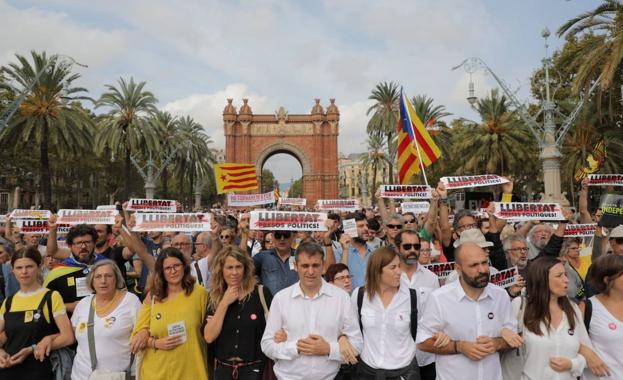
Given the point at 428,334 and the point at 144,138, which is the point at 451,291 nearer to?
the point at 428,334

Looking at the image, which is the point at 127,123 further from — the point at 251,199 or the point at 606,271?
the point at 606,271

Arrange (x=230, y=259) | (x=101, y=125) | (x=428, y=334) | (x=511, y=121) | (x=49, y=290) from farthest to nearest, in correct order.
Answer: (x=511, y=121) → (x=101, y=125) → (x=49, y=290) → (x=230, y=259) → (x=428, y=334)

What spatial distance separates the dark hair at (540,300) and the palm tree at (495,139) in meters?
27.5

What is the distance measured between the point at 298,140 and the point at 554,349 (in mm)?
52543

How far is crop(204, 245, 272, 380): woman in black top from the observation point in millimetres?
3754

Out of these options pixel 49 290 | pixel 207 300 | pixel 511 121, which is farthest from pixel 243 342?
pixel 511 121

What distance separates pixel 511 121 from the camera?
1182 inches

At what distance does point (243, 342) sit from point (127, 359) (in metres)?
1.06

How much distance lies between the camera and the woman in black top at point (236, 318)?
3.75 meters

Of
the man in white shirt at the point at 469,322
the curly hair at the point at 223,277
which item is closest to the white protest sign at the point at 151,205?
the curly hair at the point at 223,277

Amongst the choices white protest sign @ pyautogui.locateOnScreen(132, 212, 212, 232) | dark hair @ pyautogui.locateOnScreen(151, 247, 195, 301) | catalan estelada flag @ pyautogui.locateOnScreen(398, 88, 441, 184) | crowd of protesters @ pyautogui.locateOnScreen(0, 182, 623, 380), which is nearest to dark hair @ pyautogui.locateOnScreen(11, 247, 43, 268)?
crowd of protesters @ pyautogui.locateOnScreen(0, 182, 623, 380)

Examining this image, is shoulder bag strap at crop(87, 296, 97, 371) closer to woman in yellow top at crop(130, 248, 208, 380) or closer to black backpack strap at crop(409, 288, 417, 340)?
woman in yellow top at crop(130, 248, 208, 380)

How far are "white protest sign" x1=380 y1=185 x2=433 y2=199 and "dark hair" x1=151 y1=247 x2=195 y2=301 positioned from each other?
4.35 metres

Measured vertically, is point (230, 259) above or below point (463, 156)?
below
